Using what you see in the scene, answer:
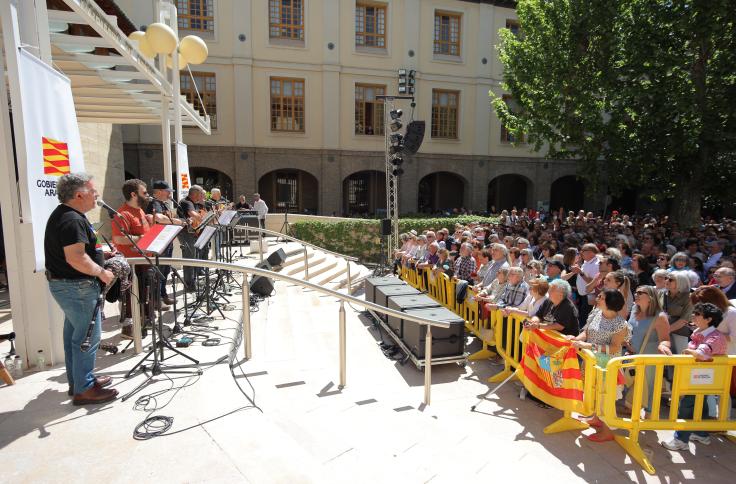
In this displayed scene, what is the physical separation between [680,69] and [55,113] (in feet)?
51.0

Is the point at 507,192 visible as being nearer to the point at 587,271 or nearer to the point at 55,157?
the point at 587,271

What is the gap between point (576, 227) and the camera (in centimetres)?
1516

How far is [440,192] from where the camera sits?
90.9ft

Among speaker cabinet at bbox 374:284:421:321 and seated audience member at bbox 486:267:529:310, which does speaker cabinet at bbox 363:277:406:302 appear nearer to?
speaker cabinet at bbox 374:284:421:321

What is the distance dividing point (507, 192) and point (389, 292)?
23546 mm

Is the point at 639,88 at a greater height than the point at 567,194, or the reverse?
the point at 639,88

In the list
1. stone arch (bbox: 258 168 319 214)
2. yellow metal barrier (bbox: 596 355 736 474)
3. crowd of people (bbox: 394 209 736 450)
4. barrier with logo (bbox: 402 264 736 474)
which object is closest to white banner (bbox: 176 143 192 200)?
crowd of people (bbox: 394 209 736 450)

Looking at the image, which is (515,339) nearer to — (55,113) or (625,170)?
(55,113)

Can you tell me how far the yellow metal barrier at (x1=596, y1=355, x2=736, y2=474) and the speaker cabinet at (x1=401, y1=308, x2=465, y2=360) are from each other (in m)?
2.58

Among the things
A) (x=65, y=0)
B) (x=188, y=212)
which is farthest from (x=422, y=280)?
(x=65, y=0)

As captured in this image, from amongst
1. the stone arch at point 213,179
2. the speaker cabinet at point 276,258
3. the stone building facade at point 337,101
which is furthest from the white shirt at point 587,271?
the stone arch at point 213,179

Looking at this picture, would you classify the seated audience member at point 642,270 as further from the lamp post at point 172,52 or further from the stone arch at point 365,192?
the stone arch at point 365,192

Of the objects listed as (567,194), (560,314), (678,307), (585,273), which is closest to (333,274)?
(585,273)

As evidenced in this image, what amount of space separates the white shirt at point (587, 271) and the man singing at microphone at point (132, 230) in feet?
21.7
